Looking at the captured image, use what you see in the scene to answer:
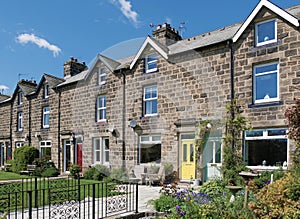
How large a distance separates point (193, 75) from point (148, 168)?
→ 5.17 m

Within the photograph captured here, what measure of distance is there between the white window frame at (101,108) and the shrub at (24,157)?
6704 millimetres

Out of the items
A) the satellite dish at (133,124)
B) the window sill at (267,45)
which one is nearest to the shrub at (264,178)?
Answer: the window sill at (267,45)

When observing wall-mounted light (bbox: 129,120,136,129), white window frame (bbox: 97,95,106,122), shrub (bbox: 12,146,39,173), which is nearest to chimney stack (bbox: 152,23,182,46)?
white window frame (bbox: 97,95,106,122)

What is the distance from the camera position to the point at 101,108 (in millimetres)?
18531

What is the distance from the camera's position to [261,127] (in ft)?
39.0

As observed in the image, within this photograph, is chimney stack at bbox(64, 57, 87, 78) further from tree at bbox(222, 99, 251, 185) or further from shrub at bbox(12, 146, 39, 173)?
tree at bbox(222, 99, 251, 185)

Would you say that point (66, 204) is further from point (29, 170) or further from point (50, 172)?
point (29, 170)

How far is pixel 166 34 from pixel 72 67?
952 cm

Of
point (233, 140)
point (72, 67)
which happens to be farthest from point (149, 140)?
point (72, 67)

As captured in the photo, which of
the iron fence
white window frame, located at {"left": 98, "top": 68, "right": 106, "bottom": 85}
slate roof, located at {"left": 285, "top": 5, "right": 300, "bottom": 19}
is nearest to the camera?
the iron fence

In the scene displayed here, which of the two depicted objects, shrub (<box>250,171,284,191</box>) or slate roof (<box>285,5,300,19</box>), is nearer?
shrub (<box>250,171,284,191</box>)

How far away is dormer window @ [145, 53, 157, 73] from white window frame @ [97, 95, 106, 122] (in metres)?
3.82

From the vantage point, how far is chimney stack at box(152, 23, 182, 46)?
17709mm

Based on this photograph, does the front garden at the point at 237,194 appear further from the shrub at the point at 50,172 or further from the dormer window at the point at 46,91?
the dormer window at the point at 46,91
